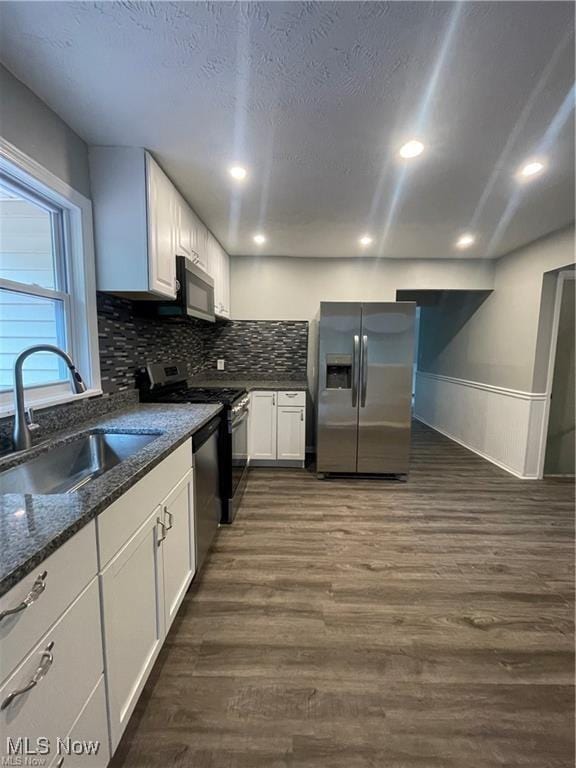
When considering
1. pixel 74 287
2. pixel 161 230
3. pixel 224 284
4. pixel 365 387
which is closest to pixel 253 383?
pixel 224 284

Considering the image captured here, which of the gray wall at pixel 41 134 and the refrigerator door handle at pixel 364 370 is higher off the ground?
the gray wall at pixel 41 134

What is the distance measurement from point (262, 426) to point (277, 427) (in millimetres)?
158

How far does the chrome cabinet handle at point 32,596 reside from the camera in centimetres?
61

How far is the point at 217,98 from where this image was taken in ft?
4.58

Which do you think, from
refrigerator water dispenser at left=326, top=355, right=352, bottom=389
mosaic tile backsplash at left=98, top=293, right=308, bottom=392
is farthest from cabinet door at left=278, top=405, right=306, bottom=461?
mosaic tile backsplash at left=98, top=293, right=308, bottom=392

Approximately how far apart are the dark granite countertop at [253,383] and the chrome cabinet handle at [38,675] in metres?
2.57

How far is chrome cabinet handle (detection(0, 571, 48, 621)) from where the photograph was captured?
608mm

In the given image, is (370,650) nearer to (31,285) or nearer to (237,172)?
(31,285)

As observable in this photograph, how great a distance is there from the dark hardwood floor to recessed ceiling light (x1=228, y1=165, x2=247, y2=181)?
2331 millimetres

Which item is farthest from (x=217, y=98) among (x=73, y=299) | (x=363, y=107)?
(x=73, y=299)

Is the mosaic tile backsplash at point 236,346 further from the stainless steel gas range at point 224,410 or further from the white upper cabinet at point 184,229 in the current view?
the white upper cabinet at point 184,229

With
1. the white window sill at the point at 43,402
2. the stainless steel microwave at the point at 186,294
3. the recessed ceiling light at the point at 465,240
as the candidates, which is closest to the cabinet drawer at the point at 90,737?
the white window sill at the point at 43,402

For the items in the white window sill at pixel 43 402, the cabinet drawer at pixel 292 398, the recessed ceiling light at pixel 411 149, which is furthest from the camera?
the cabinet drawer at pixel 292 398

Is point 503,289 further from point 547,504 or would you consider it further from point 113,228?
point 113,228
